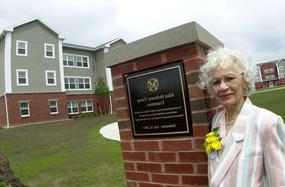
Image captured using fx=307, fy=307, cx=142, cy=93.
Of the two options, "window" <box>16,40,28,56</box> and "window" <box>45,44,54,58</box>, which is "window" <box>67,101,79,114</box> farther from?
"window" <box>16,40,28,56</box>

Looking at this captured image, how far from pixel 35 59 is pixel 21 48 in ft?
5.59

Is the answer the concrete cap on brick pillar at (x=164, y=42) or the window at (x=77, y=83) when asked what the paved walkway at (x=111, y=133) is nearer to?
the concrete cap on brick pillar at (x=164, y=42)

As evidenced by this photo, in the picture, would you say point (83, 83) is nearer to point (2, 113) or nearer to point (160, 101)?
point (2, 113)

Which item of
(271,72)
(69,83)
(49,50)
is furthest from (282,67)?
(49,50)

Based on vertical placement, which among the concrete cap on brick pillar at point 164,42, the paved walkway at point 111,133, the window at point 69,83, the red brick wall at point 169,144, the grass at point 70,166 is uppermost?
the window at point 69,83

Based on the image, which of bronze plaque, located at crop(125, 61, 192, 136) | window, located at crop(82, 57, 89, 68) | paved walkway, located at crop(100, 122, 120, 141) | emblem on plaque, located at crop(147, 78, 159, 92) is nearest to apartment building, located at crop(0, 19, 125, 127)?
window, located at crop(82, 57, 89, 68)

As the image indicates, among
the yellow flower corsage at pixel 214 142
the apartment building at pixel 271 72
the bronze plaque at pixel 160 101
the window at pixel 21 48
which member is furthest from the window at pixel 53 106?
the apartment building at pixel 271 72

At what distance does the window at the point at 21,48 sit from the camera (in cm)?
2908

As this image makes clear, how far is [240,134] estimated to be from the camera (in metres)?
2.01

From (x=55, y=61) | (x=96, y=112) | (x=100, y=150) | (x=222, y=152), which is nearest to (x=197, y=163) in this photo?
(x=222, y=152)

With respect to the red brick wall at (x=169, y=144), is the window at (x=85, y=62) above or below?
above

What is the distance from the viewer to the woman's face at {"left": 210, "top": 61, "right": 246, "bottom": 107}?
7.26ft

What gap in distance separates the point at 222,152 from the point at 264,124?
0.36 meters

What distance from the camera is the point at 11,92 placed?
1102 inches
